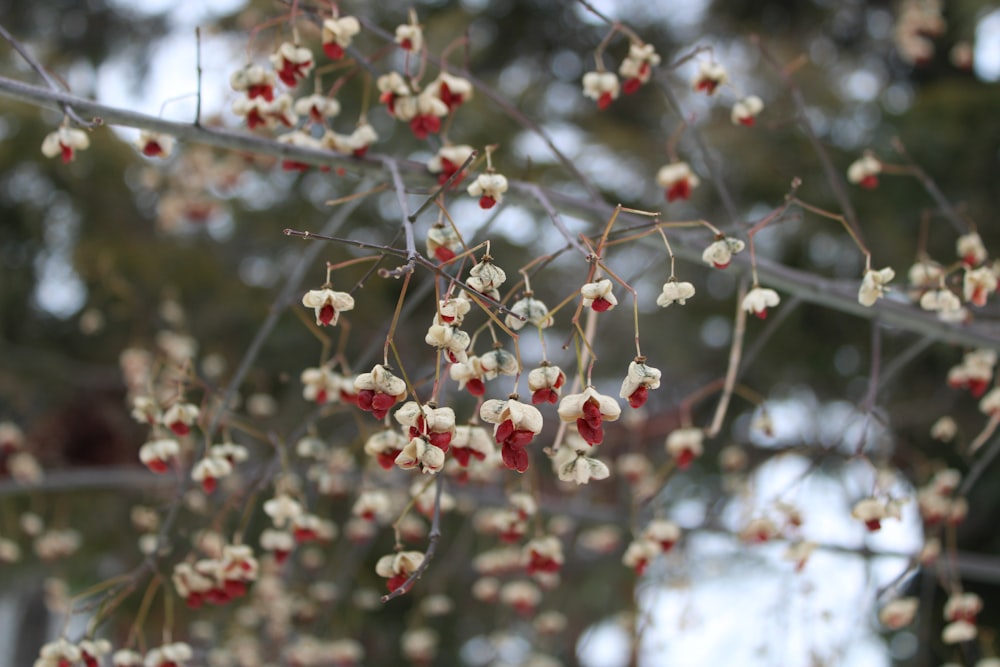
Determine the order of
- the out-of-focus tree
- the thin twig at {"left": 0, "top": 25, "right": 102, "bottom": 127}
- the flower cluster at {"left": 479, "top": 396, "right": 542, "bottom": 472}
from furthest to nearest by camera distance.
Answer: the out-of-focus tree < the thin twig at {"left": 0, "top": 25, "right": 102, "bottom": 127} < the flower cluster at {"left": 479, "top": 396, "right": 542, "bottom": 472}

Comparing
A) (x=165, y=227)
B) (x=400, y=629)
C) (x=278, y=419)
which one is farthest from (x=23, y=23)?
(x=400, y=629)

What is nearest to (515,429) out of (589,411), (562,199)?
(589,411)

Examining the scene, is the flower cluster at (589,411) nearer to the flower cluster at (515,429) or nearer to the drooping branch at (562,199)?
the flower cluster at (515,429)

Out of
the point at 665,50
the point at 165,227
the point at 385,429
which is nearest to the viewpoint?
the point at 385,429

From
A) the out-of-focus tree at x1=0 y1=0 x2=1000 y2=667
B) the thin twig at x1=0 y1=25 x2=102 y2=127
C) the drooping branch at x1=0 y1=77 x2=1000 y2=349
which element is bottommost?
the out-of-focus tree at x1=0 y1=0 x2=1000 y2=667

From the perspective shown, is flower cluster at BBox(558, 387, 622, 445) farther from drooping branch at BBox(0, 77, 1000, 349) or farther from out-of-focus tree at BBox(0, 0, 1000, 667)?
out-of-focus tree at BBox(0, 0, 1000, 667)

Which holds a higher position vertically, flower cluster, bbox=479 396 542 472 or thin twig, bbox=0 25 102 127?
thin twig, bbox=0 25 102 127

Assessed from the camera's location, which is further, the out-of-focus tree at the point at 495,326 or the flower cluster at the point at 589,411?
the out-of-focus tree at the point at 495,326

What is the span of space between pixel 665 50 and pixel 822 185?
54.6 inches

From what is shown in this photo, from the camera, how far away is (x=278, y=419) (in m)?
3.51

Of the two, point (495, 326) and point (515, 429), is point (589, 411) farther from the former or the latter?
point (495, 326)

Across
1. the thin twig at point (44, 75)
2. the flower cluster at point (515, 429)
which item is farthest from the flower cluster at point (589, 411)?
the thin twig at point (44, 75)

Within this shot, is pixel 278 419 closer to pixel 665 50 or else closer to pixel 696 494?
pixel 696 494

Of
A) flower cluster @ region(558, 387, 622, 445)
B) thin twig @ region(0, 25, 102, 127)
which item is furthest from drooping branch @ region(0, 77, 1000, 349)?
flower cluster @ region(558, 387, 622, 445)
